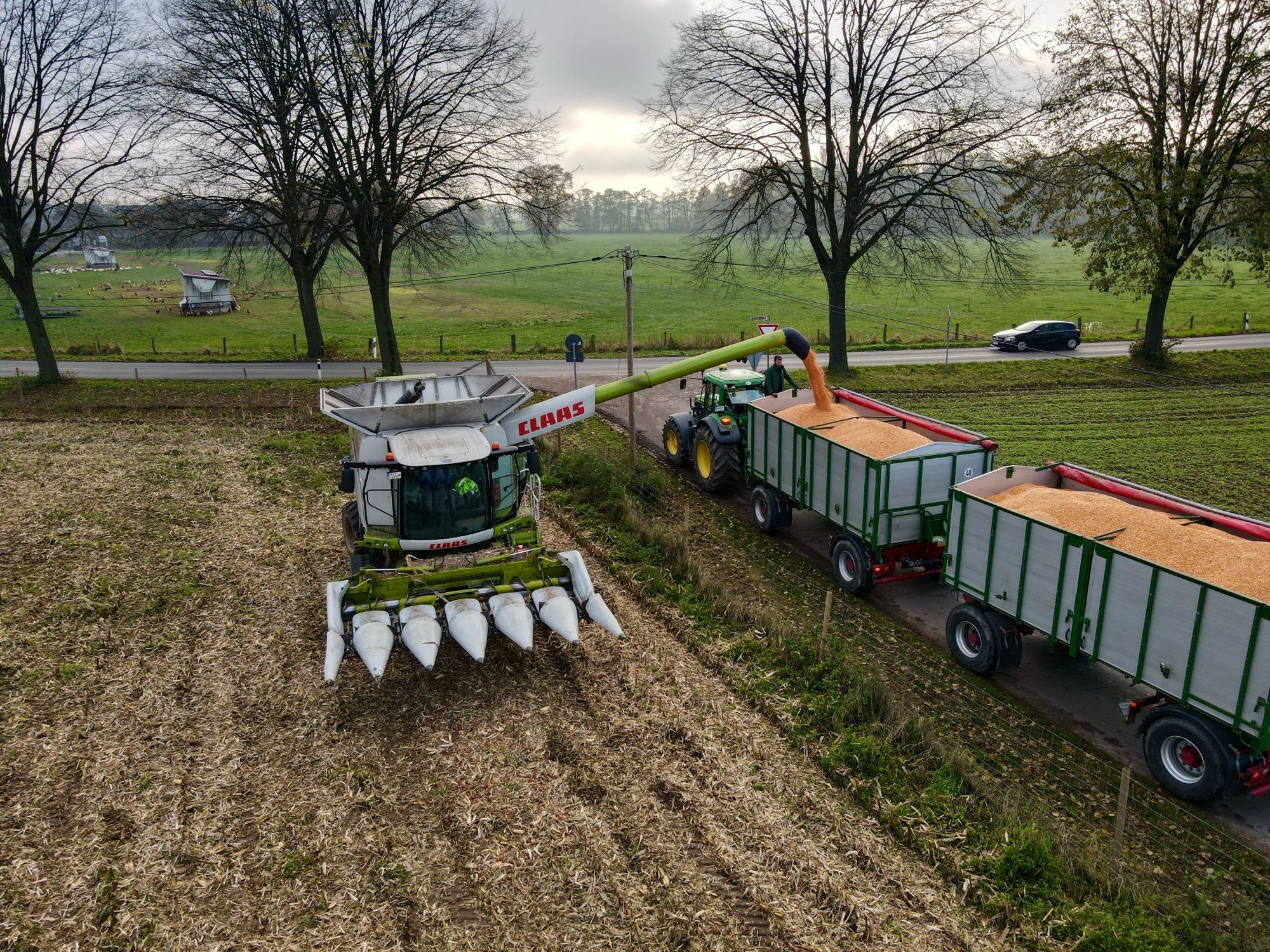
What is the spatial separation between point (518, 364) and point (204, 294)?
102ft

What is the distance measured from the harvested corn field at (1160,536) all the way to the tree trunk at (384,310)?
Answer: 23230 mm

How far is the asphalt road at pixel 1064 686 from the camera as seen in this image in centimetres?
840

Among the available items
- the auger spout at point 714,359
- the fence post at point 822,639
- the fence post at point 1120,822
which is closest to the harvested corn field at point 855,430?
the auger spout at point 714,359

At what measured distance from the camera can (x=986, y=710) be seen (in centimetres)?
1012

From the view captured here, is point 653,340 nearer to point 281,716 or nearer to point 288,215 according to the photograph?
point 288,215

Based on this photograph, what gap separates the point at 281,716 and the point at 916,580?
1011 cm

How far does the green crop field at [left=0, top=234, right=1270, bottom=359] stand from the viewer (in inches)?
1612

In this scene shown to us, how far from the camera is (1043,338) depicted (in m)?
36.0

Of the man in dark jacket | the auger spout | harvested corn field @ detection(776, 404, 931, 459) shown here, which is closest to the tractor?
the man in dark jacket

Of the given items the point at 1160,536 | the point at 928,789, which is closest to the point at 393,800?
the point at 928,789

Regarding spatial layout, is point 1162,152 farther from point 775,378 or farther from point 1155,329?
point 775,378

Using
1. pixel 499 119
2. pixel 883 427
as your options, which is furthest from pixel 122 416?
pixel 883 427

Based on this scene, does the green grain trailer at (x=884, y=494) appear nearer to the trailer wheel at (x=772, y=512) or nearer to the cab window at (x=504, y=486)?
the trailer wheel at (x=772, y=512)

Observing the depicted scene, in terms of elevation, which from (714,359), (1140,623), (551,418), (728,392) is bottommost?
(1140,623)
